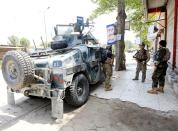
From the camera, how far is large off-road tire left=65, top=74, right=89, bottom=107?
6.23 metres

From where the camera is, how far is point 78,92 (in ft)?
21.8

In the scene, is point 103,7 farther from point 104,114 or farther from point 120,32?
point 104,114

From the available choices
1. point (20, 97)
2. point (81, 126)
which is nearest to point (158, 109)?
point (81, 126)

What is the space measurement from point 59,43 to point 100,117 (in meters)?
3.09

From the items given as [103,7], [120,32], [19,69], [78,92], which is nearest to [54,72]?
[19,69]

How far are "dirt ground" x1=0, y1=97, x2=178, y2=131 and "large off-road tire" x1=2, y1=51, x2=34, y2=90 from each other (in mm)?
946

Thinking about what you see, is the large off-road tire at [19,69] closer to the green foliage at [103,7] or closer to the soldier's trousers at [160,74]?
the soldier's trousers at [160,74]

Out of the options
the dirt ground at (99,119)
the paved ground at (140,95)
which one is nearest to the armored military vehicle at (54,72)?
the dirt ground at (99,119)

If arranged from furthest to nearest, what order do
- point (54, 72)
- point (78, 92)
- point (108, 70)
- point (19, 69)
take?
point (108, 70) < point (78, 92) < point (54, 72) < point (19, 69)

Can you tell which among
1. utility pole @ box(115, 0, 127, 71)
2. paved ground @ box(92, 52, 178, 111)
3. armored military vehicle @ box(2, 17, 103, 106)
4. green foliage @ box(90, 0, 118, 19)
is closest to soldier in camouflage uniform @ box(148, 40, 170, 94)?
paved ground @ box(92, 52, 178, 111)

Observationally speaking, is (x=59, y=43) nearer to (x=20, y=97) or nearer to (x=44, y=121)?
(x=20, y=97)

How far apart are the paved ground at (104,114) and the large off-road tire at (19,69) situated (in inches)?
37.0

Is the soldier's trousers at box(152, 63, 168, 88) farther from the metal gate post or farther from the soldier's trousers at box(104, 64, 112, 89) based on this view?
the metal gate post

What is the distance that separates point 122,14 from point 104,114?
26.9 ft
